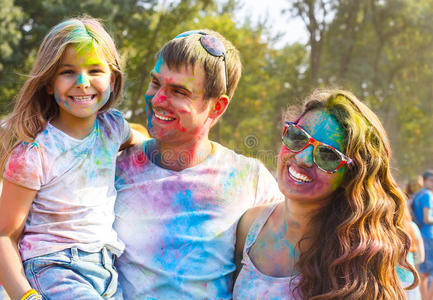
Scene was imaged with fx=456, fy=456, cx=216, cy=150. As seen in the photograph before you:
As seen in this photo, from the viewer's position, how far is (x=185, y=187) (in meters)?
2.49

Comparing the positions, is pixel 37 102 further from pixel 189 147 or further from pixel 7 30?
pixel 7 30

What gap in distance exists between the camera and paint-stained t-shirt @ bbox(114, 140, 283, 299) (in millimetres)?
2340

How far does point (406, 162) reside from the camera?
2545cm

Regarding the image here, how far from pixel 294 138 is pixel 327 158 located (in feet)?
0.63

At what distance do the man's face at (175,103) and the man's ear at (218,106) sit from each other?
12cm

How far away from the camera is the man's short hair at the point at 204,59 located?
2502mm

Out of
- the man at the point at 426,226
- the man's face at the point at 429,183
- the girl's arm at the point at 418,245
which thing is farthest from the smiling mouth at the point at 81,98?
the man's face at the point at 429,183

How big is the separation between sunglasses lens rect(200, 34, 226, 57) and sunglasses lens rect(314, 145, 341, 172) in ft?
2.83

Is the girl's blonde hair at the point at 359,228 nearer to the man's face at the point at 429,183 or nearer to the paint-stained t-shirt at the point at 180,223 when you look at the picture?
the paint-stained t-shirt at the point at 180,223

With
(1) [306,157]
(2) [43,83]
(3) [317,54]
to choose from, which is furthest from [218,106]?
(3) [317,54]

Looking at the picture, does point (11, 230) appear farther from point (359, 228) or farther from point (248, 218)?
point (359, 228)

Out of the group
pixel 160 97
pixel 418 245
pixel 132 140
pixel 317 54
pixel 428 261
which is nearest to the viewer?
pixel 160 97

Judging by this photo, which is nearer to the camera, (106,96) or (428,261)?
(106,96)

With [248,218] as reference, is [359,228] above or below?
above
